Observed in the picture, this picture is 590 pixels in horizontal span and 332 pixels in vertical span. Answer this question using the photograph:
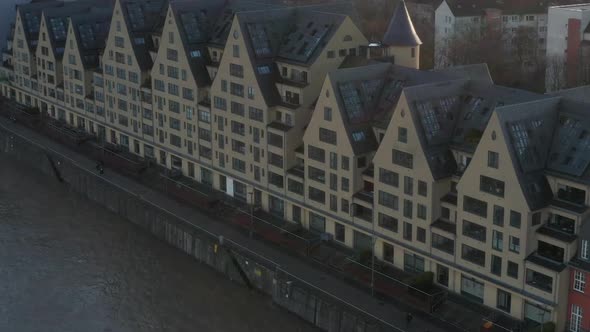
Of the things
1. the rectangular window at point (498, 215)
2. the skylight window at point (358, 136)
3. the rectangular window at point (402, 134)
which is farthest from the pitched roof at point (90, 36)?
the rectangular window at point (498, 215)

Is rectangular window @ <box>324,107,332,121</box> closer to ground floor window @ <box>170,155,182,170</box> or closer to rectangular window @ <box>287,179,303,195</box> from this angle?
rectangular window @ <box>287,179,303,195</box>

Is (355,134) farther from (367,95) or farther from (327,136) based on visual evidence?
(367,95)

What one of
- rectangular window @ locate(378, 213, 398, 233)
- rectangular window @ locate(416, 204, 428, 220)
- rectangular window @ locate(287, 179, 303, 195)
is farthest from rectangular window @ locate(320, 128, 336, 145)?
rectangular window @ locate(416, 204, 428, 220)

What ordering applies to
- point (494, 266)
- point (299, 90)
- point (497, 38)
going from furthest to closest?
point (497, 38)
point (299, 90)
point (494, 266)

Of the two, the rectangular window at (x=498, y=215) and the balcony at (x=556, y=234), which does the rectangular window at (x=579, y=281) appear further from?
the rectangular window at (x=498, y=215)

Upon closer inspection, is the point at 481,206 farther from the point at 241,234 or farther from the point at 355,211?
the point at 241,234

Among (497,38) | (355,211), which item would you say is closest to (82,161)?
(355,211)

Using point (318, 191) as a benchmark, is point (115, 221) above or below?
below
